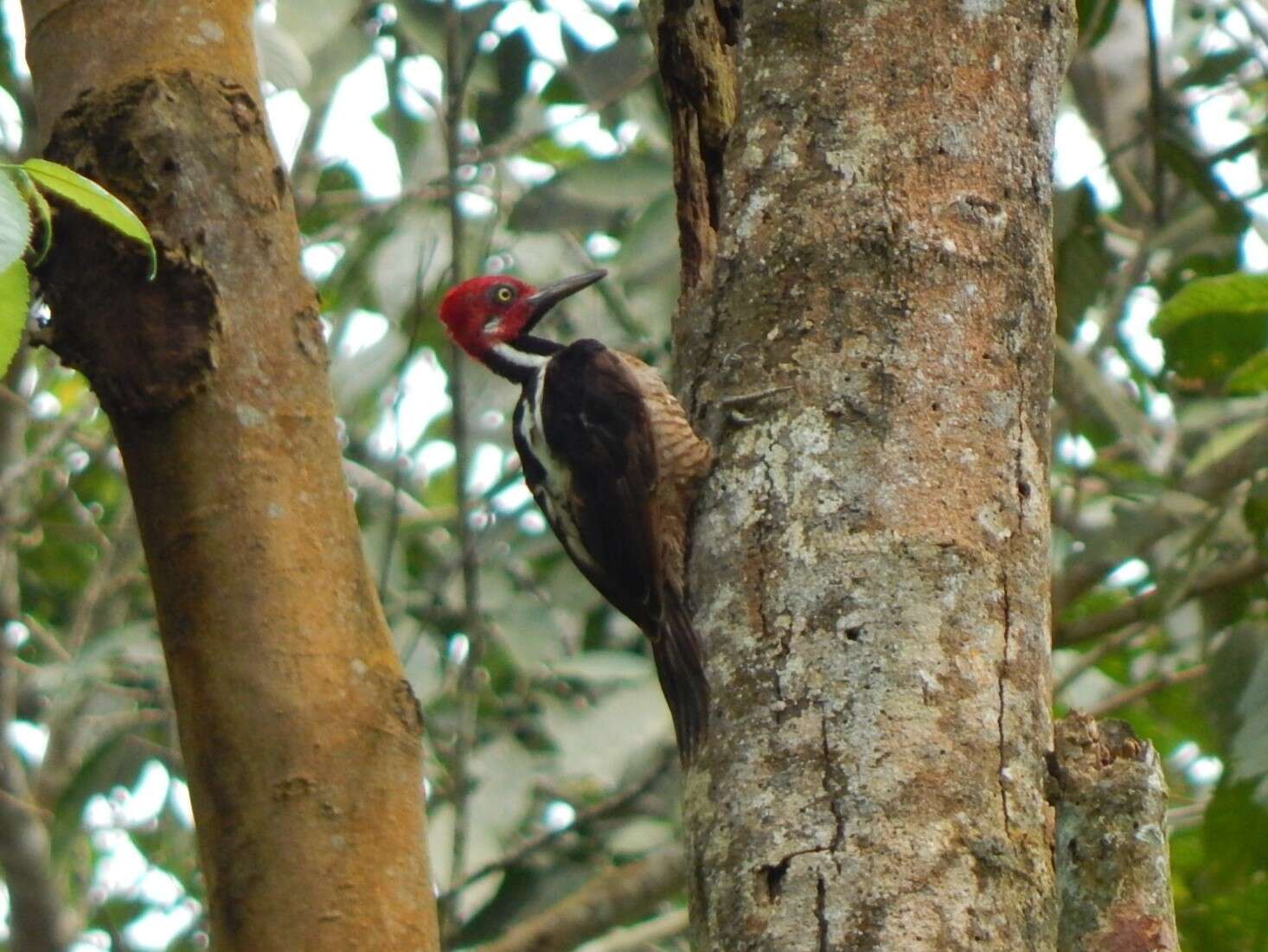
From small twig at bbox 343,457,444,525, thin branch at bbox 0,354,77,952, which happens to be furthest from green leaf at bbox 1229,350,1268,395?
thin branch at bbox 0,354,77,952

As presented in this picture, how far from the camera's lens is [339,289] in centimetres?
555

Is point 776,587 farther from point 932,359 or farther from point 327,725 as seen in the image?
point 327,725

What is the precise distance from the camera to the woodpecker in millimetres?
3086

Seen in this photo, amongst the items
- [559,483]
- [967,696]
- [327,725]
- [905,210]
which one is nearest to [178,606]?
[327,725]

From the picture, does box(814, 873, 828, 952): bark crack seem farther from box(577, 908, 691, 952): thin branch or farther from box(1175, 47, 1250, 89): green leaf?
box(1175, 47, 1250, 89): green leaf

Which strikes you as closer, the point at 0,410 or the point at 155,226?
the point at 155,226

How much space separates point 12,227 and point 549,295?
11.0 ft

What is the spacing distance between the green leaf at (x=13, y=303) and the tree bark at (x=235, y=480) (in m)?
0.49

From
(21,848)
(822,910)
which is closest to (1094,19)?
(822,910)

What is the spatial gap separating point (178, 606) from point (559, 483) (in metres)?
1.99

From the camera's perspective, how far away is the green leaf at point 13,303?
4.61ft

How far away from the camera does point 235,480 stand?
6.37 feet

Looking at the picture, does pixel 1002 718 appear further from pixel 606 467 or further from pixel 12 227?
pixel 606 467

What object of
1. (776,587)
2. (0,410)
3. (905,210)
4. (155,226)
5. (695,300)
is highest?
(0,410)
